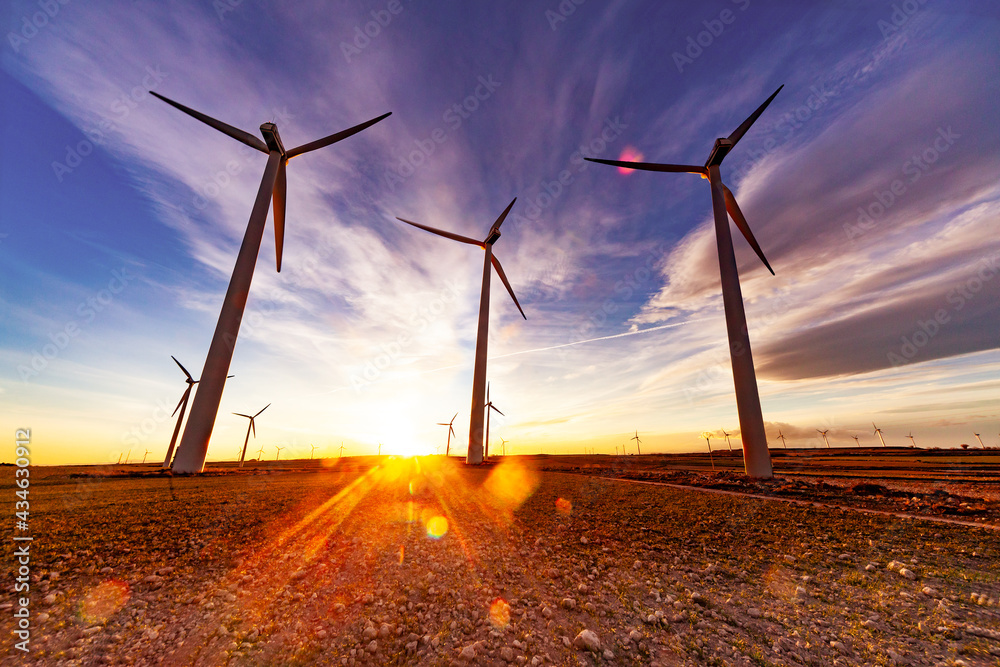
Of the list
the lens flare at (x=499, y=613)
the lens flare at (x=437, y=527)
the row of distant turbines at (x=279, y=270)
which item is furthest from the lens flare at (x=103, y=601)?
the row of distant turbines at (x=279, y=270)

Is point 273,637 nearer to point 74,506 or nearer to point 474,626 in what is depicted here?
point 474,626

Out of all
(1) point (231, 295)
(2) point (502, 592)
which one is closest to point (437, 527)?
(2) point (502, 592)

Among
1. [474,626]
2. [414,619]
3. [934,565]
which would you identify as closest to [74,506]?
[414,619]

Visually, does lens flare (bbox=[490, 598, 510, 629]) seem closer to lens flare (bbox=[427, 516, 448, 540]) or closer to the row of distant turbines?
lens flare (bbox=[427, 516, 448, 540])

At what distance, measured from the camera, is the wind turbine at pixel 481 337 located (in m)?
45.6

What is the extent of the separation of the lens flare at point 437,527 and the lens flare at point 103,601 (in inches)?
220

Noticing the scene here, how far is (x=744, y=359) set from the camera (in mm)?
25938

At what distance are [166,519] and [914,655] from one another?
50.9ft

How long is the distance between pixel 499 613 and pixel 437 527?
506 centimetres

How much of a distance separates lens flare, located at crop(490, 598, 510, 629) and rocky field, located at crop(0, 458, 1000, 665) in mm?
37

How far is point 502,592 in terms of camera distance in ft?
19.5

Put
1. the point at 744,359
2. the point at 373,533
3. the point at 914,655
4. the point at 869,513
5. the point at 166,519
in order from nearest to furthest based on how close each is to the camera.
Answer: the point at 914,655, the point at 373,533, the point at 166,519, the point at 869,513, the point at 744,359

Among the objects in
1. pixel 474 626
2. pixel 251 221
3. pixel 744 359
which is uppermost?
pixel 251 221

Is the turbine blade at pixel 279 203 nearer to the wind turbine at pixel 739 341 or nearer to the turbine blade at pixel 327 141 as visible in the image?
the turbine blade at pixel 327 141
